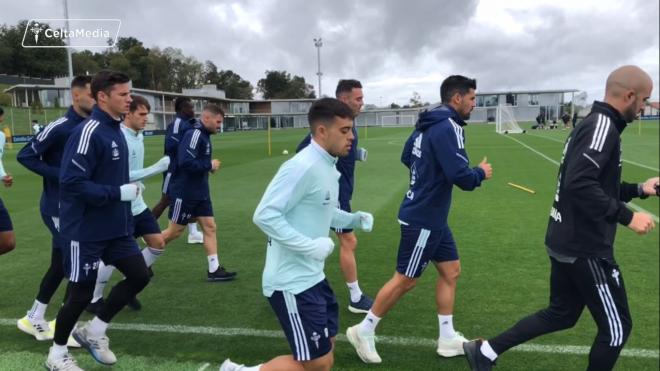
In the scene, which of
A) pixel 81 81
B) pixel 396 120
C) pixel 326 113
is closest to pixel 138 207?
pixel 81 81

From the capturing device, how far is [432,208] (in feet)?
12.5

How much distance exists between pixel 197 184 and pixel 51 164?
6.08 ft

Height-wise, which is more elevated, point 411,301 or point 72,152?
point 72,152

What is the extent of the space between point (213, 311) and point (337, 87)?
8.57ft

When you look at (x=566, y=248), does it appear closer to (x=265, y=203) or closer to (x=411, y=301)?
(x=265, y=203)

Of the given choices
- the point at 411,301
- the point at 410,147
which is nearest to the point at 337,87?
the point at 410,147

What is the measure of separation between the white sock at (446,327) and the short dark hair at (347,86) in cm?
234

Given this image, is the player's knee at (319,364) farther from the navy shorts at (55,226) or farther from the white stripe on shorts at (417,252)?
the navy shorts at (55,226)

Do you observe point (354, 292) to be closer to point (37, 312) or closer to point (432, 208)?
point (432, 208)

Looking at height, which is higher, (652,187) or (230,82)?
(230,82)

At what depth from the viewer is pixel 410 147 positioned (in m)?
4.65

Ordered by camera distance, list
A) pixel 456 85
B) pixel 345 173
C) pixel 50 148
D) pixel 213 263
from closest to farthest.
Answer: pixel 456 85, pixel 50 148, pixel 345 173, pixel 213 263

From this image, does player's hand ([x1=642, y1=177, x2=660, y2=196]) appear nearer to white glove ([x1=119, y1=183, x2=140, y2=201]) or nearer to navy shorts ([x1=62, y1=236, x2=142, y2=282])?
white glove ([x1=119, y1=183, x2=140, y2=201])

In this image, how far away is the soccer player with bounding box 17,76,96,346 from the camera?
4.15m
